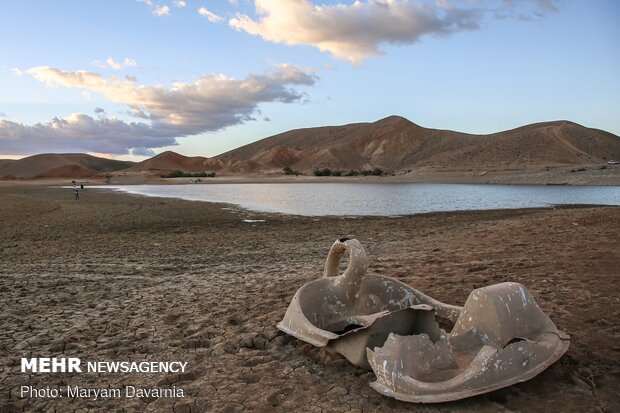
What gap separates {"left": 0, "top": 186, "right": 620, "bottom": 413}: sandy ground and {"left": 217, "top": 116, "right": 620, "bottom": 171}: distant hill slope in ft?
280

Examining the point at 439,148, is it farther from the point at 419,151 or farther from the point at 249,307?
the point at 249,307

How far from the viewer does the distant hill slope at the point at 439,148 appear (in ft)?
338

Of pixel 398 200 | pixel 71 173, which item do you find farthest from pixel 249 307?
pixel 71 173

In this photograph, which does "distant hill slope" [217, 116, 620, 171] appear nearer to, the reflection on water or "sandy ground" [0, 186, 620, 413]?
the reflection on water

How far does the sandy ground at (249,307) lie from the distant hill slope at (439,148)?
85.5m

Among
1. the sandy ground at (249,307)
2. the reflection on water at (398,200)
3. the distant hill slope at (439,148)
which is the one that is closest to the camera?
the sandy ground at (249,307)

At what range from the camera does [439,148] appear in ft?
456

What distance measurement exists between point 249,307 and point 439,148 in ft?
461

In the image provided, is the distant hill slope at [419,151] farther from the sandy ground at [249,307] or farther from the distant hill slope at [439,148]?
the sandy ground at [249,307]

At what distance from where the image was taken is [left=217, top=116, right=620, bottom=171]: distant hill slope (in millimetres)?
103000

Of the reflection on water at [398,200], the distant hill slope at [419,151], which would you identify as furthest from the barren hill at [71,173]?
the reflection on water at [398,200]

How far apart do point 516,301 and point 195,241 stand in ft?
34.8

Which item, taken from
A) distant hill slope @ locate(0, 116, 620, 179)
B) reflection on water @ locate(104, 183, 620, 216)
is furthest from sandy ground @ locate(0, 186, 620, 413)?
distant hill slope @ locate(0, 116, 620, 179)

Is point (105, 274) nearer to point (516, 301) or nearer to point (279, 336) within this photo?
point (279, 336)
